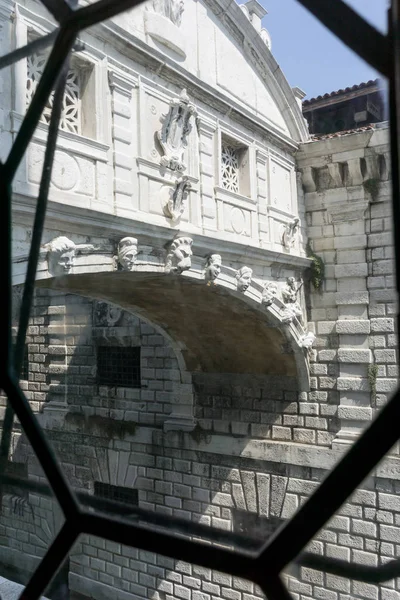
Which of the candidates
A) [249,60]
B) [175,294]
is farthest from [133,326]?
[249,60]

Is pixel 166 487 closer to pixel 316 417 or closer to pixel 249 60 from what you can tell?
pixel 316 417

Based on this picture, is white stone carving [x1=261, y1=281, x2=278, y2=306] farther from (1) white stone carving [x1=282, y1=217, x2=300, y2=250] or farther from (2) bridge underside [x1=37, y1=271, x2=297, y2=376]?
(1) white stone carving [x1=282, y1=217, x2=300, y2=250]

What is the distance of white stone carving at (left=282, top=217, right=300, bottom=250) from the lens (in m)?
5.44

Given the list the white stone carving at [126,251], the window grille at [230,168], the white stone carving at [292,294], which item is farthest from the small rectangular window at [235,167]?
the white stone carving at [126,251]

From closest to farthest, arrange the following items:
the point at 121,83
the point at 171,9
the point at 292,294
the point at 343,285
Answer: the point at 121,83, the point at 171,9, the point at 343,285, the point at 292,294

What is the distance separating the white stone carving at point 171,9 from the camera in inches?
150

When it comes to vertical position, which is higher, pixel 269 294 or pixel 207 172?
pixel 207 172

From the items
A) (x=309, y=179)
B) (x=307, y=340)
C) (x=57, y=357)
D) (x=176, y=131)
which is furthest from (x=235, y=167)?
(x=57, y=357)

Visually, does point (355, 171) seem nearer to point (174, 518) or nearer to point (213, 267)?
point (213, 267)

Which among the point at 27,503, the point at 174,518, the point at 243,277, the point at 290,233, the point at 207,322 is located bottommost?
the point at 27,503

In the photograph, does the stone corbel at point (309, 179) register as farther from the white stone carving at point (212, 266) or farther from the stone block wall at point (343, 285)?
the white stone carving at point (212, 266)

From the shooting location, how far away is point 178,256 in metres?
4.18

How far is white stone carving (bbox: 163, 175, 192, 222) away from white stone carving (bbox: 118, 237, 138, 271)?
43cm

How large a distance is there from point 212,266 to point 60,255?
1557mm
